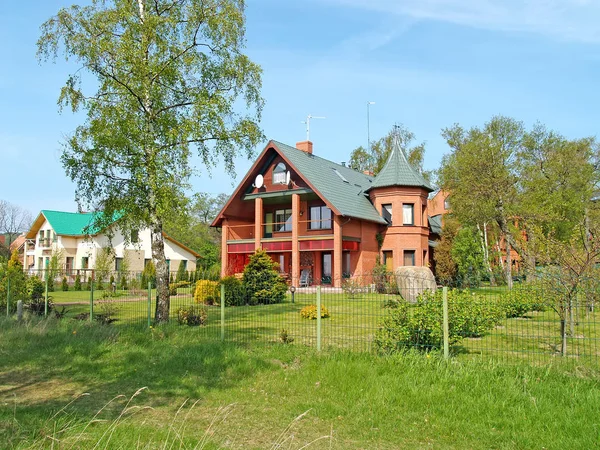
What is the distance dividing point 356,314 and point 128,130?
725cm

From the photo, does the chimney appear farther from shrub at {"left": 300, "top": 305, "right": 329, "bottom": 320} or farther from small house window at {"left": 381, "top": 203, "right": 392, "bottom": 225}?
shrub at {"left": 300, "top": 305, "right": 329, "bottom": 320}

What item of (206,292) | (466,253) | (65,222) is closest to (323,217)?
(466,253)

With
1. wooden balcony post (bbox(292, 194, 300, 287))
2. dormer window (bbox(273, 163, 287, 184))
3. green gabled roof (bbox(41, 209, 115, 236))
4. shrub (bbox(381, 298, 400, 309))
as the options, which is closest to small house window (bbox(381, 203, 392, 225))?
wooden balcony post (bbox(292, 194, 300, 287))

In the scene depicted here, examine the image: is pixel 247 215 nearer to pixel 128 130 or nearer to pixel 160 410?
pixel 128 130

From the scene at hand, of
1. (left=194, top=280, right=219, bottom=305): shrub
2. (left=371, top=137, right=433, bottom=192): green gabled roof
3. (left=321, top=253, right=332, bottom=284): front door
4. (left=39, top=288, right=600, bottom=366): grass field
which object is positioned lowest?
(left=39, top=288, right=600, bottom=366): grass field

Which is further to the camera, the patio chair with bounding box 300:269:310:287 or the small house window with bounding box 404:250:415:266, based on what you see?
the small house window with bounding box 404:250:415:266

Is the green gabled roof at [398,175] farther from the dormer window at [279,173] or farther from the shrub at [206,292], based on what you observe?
the shrub at [206,292]

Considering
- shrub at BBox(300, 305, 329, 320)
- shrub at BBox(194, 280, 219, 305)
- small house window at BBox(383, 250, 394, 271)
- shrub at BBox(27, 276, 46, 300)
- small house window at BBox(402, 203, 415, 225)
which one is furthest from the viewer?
small house window at BBox(402, 203, 415, 225)

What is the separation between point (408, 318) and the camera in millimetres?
8367

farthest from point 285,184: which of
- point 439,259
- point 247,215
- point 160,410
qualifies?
point 160,410

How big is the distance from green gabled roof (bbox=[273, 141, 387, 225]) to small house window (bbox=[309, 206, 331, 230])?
167 cm

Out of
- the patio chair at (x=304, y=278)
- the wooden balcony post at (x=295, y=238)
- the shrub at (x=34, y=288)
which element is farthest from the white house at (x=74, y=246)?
the shrub at (x=34, y=288)

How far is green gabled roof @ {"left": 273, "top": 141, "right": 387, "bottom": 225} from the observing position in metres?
28.6

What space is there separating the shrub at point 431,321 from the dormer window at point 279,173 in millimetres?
22758
